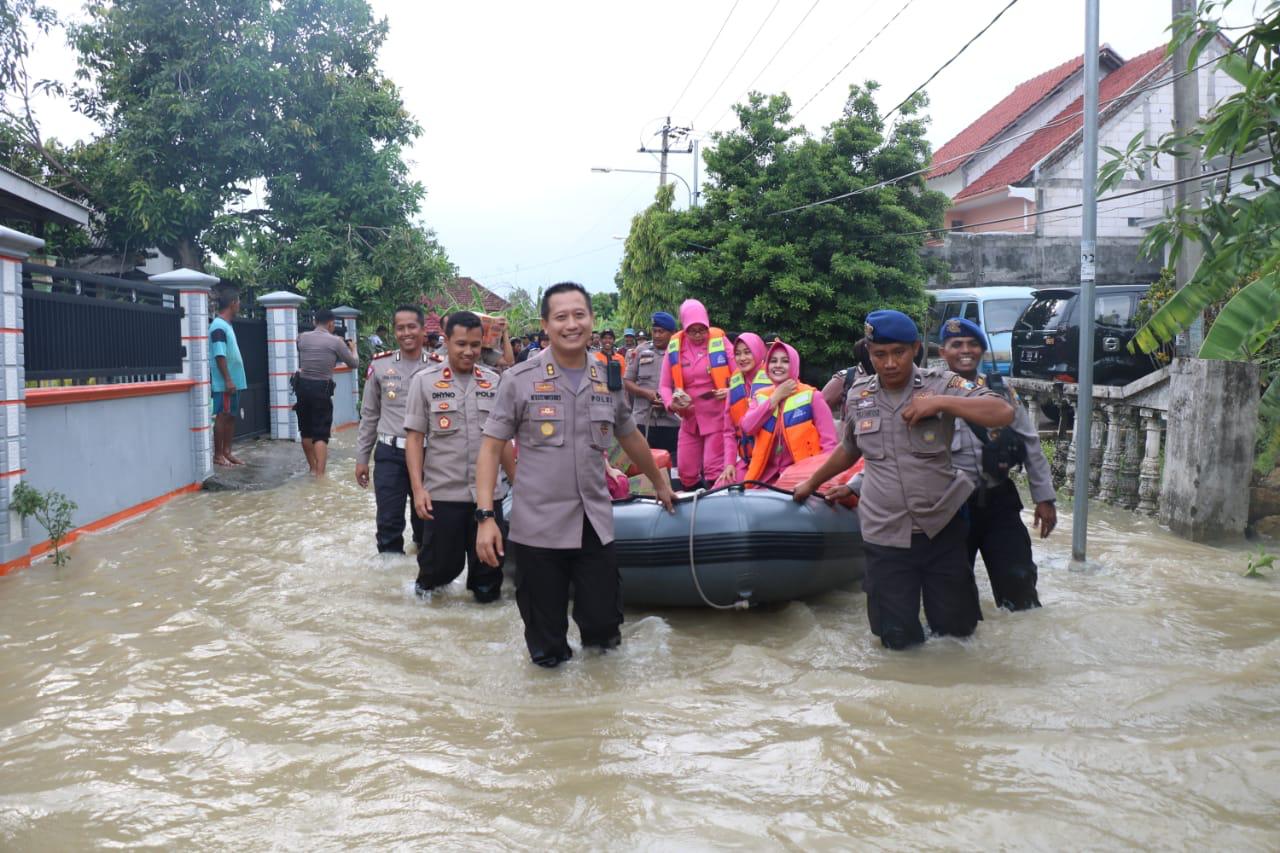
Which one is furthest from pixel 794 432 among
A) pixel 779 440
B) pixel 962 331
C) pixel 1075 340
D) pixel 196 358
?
pixel 1075 340

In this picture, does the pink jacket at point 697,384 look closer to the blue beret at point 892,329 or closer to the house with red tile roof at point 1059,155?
the blue beret at point 892,329

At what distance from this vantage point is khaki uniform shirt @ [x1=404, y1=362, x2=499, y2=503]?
5559 mm

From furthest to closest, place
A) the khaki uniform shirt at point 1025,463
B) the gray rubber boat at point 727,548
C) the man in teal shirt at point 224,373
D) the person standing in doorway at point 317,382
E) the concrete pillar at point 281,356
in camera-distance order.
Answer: the concrete pillar at point 281,356 → the man in teal shirt at point 224,373 → the person standing in doorway at point 317,382 → the gray rubber boat at point 727,548 → the khaki uniform shirt at point 1025,463

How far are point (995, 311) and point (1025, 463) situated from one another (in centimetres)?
1165

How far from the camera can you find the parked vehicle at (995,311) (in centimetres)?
1551

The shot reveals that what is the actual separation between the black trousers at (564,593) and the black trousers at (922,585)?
1.11 m

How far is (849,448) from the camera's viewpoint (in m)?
4.70

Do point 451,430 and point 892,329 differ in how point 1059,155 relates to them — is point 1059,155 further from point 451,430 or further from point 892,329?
point 892,329

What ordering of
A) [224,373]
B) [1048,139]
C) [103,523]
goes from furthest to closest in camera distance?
[1048,139]
[224,373]
[103,523]

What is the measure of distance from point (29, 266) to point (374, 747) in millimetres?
4939

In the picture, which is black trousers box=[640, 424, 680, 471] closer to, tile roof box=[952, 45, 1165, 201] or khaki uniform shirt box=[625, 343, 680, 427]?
khaki uniform shirt box=[625, 343, 680, 427]

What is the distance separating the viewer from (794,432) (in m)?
6.08

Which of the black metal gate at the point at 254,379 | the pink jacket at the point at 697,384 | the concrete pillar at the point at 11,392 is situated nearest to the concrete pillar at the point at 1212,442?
the pink jacket at the point at 697,384

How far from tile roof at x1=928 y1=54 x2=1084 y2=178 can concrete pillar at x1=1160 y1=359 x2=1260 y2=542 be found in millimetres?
18430
